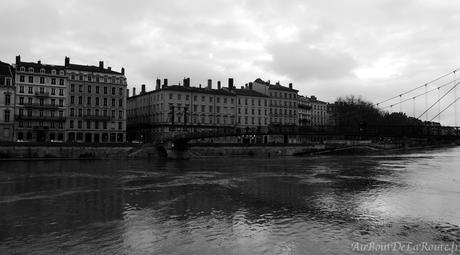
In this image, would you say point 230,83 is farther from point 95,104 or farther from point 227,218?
point 227,218

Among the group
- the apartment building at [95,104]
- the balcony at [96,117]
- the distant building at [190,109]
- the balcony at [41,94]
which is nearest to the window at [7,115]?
the balcony at [41,94]

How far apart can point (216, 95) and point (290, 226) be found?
100897 mm

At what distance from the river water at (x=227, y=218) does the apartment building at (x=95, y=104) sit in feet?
196

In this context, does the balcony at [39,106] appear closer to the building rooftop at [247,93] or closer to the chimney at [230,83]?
the building rooftop at [247,93]

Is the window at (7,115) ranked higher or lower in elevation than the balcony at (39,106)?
lower

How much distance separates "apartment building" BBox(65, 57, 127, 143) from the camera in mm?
95000

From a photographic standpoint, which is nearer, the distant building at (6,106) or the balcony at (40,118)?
the distant building at (6,106)

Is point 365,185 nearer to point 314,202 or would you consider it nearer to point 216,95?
point 314,202

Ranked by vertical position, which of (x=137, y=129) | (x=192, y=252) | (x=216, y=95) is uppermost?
(x=216, y=95)

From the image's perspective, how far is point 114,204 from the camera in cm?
2653

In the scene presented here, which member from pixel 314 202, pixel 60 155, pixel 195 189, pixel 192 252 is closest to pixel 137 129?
pixel 60 155

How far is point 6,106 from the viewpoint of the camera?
284ft

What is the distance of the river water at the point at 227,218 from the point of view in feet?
55.6

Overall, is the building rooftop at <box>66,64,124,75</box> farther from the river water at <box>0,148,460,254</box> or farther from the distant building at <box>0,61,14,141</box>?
the river water at <box>0,148,460,254</box>
